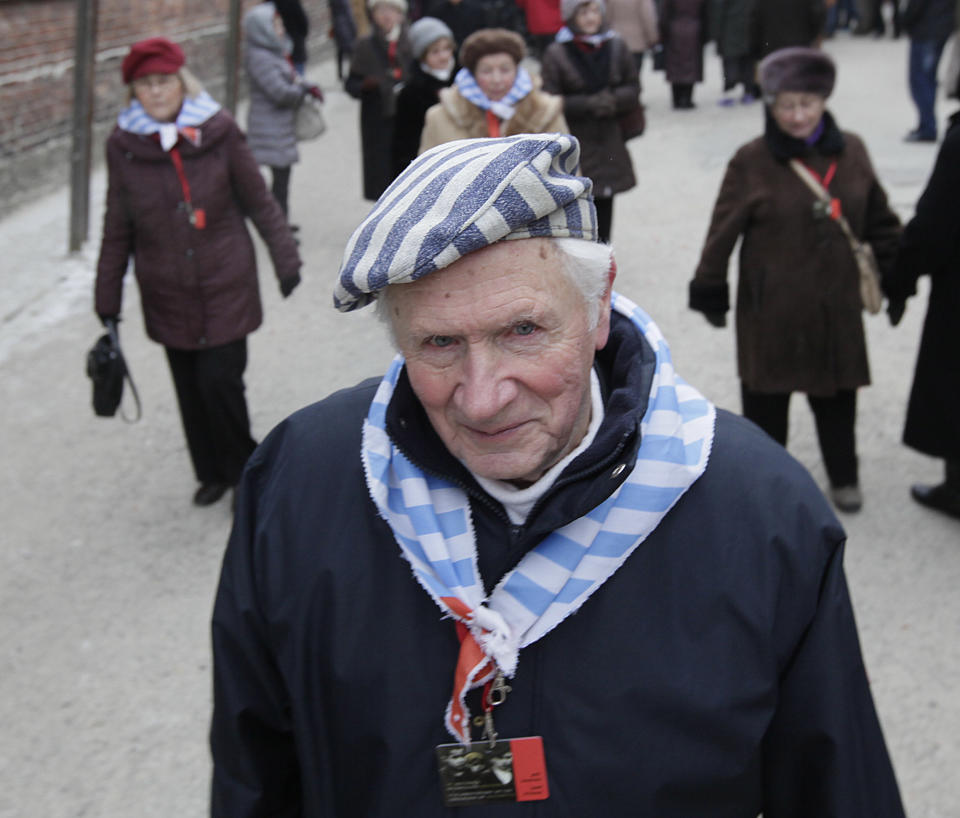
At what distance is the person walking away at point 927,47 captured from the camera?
10.4 meters

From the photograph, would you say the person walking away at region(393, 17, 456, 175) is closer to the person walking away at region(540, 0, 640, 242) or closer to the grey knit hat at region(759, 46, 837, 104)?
the person walking away at region(540, 0, 640, 242)

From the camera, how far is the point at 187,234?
458cm

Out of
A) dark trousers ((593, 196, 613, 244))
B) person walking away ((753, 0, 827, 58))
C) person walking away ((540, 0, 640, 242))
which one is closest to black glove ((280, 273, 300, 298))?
person walking away ((540, 0, 640, 242))

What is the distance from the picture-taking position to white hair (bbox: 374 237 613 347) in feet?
5.23

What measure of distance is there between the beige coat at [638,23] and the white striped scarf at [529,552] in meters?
12.2

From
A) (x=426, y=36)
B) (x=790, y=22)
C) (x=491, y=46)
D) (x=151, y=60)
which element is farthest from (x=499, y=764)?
(x=790, y=22)

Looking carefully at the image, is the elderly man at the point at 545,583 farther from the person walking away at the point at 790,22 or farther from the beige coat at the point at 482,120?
the person walking away at the point at 790,22

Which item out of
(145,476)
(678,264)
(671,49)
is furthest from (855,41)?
(145,476)

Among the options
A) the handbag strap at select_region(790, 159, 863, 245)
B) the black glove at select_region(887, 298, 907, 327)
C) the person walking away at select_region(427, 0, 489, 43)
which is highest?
the person walking away at select_region(427, 0, 489, 43)

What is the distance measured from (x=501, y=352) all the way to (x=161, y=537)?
11.6 feet

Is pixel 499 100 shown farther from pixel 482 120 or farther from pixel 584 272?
pixel 584 272

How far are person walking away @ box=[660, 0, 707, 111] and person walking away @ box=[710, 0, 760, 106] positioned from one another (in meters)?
0.38

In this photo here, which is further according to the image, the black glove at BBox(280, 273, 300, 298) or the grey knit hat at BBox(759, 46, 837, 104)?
the black glove at BBox(280, 273, 300, 298)

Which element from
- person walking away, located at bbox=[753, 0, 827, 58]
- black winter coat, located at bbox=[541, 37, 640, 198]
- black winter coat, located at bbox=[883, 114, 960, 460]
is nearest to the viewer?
black winter coat, located at bbox=[883, 114, 960, 460]
